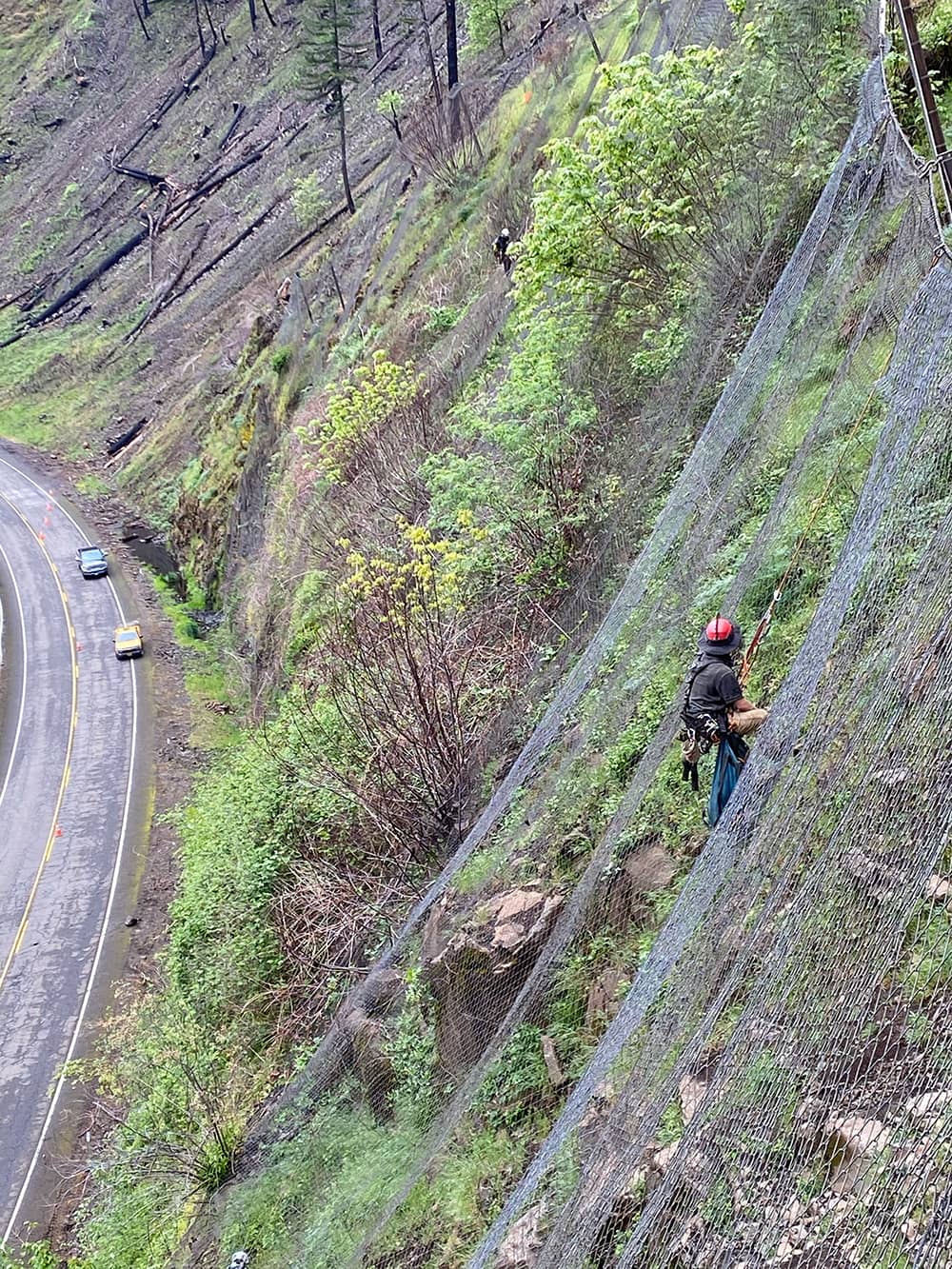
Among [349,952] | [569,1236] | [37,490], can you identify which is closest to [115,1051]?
[349,952]

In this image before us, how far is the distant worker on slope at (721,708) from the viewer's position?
267 inches

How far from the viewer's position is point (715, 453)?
9.53 m

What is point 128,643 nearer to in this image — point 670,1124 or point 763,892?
point 670,1124

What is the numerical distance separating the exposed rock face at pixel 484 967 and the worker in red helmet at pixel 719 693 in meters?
2.39

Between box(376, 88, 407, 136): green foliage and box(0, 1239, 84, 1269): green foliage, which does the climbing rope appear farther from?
box(376, 88, 407, 136): green foliage

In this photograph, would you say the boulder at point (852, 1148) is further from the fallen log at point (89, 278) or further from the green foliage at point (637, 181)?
the fallen log at point (89, 278)

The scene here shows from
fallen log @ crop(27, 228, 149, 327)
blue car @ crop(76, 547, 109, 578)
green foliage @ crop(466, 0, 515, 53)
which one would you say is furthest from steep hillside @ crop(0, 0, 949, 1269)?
fallen log @ crop(27, 228, 149, 327)

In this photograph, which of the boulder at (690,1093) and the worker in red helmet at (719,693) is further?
the worker in red helmet at (719,693)

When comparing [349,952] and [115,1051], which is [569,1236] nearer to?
[349,952]

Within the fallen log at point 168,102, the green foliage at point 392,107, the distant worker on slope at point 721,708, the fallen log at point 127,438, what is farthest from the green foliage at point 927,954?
the fallen log at point 168,102

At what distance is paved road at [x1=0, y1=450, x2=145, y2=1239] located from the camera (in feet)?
66.6

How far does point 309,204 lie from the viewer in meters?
49.3

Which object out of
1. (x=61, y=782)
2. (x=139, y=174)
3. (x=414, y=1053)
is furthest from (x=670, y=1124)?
(x=139, y=174)

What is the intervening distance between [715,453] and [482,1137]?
588cm
